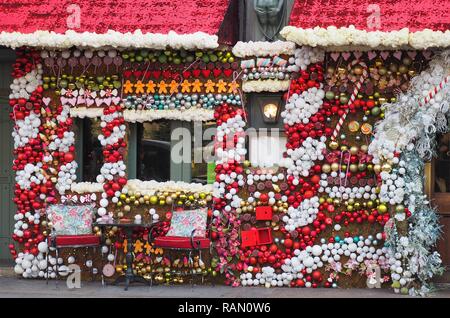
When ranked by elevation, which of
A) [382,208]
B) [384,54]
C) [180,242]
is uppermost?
[384,54]

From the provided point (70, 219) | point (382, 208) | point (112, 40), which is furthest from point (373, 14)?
point (70, 219)

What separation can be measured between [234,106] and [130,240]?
2479 mm

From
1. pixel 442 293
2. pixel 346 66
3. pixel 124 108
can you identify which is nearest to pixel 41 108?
pixel 124 108

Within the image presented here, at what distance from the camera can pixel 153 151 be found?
39.1 ft

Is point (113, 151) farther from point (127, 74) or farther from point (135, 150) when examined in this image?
point (127, 74)

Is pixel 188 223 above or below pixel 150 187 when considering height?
below

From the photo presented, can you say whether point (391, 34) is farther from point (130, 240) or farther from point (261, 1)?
point (130, 240)

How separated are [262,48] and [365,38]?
5.58 feet

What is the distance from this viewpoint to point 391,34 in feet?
33.1

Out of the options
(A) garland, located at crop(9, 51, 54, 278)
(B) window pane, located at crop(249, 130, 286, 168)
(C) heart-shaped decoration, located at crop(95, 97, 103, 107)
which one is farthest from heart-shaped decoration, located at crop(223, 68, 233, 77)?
(A) garland, located at crop(9, 51, 54, 278)

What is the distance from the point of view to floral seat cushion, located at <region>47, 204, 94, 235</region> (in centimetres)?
1118

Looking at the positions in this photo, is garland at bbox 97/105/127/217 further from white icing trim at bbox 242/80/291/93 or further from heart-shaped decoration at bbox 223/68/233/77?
white icing trim at bbox 242/80/291/93

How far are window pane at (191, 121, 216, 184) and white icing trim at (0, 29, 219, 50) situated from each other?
1.26 meters

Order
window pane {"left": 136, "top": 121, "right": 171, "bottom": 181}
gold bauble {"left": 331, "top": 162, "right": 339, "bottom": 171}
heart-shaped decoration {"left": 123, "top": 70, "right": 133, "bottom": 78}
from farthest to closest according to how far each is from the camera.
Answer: window pane {"left": 136, "top": 121, "right": 171, "bottom": 181} < heart-shaped decoration {"left": 123, "top": 70, "right": 133, "bottom": 78} < gold bauble {"left": 331, "top": 162, "right": 339, "bottom": 171}
